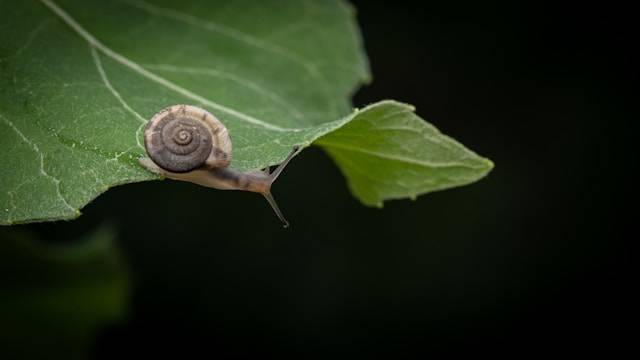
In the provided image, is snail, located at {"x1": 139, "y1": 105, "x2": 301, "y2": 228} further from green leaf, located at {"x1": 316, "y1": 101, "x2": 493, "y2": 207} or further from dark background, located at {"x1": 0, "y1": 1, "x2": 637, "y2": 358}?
dark background, located at {"x1": 0, "y1": 1, "x2": 637, "y2": 358}

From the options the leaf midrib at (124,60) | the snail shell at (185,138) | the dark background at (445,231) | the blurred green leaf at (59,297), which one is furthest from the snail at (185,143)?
the dark background at (445,231)

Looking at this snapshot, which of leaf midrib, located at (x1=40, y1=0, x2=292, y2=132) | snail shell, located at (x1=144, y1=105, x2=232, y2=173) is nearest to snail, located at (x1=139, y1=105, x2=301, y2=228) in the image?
snail shell, located at (x1=144, y1=105, x2=232, y2=173)

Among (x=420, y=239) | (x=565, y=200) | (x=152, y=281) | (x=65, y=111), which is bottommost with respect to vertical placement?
(x=152, y=281)

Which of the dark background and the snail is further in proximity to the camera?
the dark background

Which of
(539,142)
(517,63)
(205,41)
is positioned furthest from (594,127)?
(205,41)

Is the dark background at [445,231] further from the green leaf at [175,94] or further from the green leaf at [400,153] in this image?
the green leaf at [400,153]

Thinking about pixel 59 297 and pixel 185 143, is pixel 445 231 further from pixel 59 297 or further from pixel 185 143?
pixel 185 143

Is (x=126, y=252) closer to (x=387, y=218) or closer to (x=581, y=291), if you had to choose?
(x=387, y=218)

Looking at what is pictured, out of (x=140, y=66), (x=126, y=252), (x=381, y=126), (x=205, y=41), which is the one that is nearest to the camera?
(x=381, y=126)
